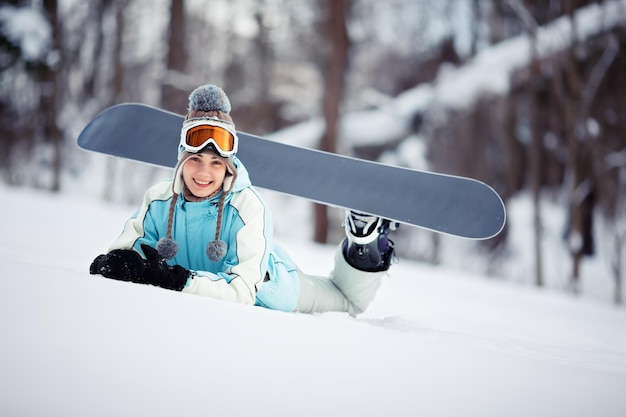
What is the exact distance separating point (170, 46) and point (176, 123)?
18.0 ft

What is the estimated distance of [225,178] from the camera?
1739mm

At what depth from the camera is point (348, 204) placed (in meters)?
2.17

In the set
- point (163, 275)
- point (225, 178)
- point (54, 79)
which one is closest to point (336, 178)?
point (225, 178)

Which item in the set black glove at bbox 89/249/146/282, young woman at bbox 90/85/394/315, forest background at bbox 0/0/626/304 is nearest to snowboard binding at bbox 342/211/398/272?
young woman at bbox 90/85/394/315

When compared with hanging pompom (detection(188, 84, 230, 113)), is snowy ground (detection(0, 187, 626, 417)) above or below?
below

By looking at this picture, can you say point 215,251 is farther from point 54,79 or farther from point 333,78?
point 54,79

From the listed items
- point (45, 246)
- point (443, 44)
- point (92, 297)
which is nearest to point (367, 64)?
point (443, 44)

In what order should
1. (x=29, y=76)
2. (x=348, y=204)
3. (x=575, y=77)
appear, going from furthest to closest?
1. (x=29, y=76)
2. (x=575, y=77)
3. (x=348, y=204)

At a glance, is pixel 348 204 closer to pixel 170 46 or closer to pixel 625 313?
pixel 625 313

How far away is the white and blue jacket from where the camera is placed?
164cm

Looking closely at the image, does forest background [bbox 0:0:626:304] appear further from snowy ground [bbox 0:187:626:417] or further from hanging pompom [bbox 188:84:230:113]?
snowy ground [bbox 0:187:626:417]

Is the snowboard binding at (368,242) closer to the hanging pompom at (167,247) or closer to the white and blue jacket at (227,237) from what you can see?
the white and blue jacket at (227,237)

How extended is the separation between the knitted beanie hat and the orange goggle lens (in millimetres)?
20

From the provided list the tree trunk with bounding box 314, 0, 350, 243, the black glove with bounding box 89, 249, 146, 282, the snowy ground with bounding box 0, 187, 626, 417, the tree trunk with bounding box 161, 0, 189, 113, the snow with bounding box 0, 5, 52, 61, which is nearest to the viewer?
the snowy ground with bounding box 0, 187, 626, 417
